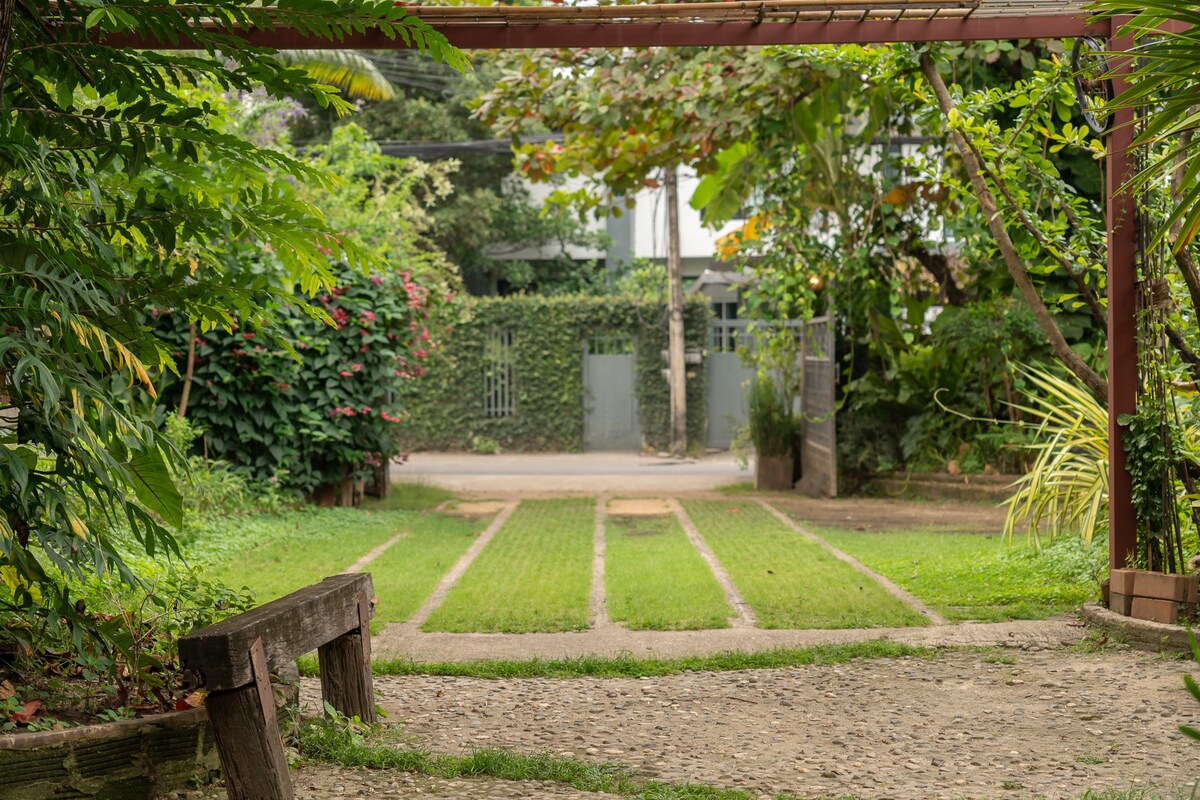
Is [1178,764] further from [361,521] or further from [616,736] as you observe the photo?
[361,521]

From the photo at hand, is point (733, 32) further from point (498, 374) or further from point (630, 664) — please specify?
point (498, 374)

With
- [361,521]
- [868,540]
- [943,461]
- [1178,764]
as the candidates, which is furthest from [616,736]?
[943,461]

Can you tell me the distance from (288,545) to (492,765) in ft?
17.6

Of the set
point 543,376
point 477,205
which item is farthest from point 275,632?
point 477,205

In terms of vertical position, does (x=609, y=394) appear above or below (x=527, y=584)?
above

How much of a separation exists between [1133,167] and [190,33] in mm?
4293

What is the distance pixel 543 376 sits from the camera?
67.0 ft

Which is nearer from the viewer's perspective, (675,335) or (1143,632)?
(1143,632)

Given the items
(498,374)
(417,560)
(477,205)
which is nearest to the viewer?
(417,560)

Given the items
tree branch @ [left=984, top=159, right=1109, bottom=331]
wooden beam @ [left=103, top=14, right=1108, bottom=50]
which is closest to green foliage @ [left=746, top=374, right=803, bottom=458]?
tree branch @ [left=984, top=159, right=1109, bottom=331]

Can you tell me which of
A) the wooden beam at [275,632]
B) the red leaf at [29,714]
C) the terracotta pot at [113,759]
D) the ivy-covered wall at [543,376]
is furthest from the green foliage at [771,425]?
the red leaf at [29,714]

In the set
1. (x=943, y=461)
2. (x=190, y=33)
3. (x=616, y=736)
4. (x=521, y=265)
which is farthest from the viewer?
(x=521, y=265)

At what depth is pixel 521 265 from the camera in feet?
83.3

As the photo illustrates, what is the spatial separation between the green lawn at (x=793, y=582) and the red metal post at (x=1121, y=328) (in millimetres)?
1143
